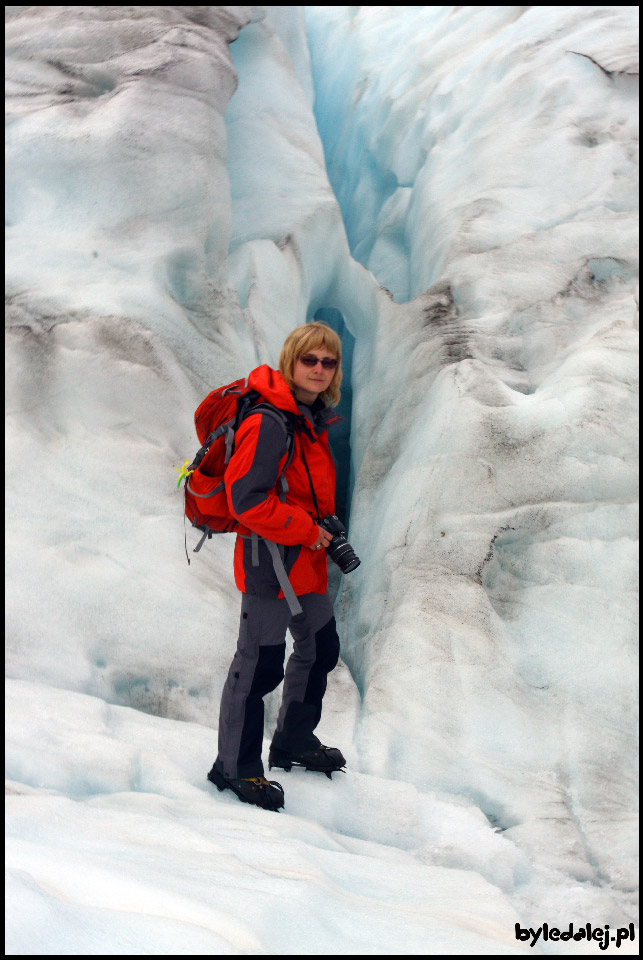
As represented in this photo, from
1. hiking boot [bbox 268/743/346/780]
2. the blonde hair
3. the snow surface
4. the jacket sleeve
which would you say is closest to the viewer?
the snow surface

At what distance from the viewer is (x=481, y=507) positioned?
3.50 meters

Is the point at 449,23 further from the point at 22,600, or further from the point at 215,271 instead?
the point at 22,600

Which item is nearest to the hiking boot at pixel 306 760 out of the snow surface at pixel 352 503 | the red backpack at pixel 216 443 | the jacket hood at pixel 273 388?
the snow surface at pixel 352 503

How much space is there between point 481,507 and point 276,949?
251 centimetres

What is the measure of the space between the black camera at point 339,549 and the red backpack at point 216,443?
268 millimetres

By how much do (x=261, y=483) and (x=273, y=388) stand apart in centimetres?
31

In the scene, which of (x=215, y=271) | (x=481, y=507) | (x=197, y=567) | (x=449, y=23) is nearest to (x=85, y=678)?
(x=197, y=567)

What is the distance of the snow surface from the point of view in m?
1.78

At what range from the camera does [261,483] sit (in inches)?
78.8

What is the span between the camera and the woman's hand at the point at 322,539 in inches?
82.7

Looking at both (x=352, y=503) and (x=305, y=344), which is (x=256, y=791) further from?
(x=352, y=503)

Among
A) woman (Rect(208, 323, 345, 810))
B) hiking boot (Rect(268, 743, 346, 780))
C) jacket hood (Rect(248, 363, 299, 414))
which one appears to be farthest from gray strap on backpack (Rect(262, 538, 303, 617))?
hiking boot (Rect(268, 743, 346, 780))

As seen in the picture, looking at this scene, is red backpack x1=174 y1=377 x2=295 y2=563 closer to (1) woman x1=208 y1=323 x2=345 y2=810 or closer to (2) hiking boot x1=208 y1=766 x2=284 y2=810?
(1) woman x1=208 y1=323 x2=345 y2=810

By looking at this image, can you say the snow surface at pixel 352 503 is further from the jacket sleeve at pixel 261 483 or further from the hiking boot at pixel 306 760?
the jacket sleeve at pixel 261 483
